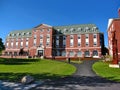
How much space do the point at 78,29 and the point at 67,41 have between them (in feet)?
22.4

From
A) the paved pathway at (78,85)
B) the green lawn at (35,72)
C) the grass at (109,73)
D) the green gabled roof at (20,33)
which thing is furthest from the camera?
the green gabled roof at (20,33)

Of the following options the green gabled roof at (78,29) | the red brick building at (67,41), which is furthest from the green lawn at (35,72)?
the green gabled roof at (78,29)

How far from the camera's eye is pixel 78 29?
6550 cm

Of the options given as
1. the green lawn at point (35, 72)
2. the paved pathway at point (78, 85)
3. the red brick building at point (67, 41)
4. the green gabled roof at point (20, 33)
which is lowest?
the paved pathway at point (78, 85)

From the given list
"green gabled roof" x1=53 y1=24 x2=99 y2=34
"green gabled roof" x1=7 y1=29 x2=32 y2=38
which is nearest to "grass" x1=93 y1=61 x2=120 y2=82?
"green gabled roof" x1=53 y1=24 x2=99 y2=34

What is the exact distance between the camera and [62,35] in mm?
66500

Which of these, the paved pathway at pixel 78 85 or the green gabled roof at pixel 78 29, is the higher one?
the green gabled roof at pixel 78 29

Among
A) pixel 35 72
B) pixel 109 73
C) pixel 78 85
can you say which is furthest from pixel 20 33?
pixel 78 85

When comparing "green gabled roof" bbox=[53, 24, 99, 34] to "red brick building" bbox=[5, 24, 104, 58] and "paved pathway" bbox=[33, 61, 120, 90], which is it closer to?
"red brick building" bbox=[5, 24, 104, 58]

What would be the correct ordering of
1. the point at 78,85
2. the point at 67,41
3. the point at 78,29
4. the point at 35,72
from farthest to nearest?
the point at 78,29, the point at 67,41, the point at 35,72, the point at 78,85

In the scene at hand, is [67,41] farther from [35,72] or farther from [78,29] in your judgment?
[35,72]

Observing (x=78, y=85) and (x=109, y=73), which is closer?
(x=78, y=85)

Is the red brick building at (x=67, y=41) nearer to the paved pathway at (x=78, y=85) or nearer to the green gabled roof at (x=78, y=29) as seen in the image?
the green gabled roof at (x=78, y=29)

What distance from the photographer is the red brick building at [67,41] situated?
6106 centimetres
